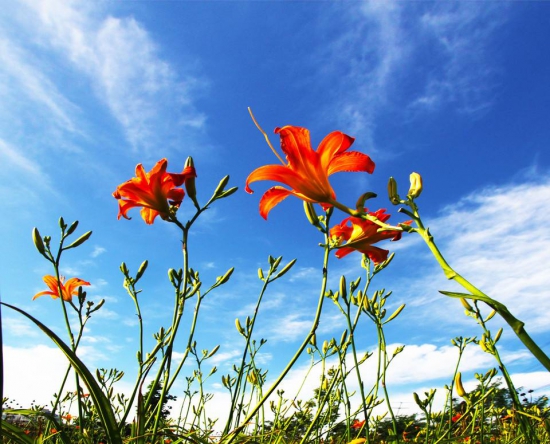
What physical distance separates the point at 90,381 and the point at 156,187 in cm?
108

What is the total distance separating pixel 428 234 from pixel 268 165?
619 millimetres

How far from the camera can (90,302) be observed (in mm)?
2684

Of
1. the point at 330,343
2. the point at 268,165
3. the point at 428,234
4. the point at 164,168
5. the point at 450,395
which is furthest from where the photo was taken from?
the point at 330,343

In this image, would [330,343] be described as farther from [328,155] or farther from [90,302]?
[328,155]

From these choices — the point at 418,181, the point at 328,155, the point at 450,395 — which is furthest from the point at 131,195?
the point at 450,395

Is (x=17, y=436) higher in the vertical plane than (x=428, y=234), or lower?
lower

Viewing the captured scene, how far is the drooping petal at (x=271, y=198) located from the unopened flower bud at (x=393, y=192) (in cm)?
39

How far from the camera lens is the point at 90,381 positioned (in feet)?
3.72

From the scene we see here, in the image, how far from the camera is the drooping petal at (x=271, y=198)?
59.6 inches

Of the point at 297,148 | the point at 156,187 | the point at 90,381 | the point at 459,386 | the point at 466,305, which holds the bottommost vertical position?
the point at 90,381

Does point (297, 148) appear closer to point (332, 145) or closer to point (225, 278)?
point (332, 145)

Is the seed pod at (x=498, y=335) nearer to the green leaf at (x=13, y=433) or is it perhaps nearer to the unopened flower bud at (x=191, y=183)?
the unopened flower bud at (x=191, y=183)

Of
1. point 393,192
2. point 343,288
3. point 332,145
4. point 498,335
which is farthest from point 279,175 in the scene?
point 498,335

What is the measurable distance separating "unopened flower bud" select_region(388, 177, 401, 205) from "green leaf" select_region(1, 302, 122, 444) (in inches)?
40.5
